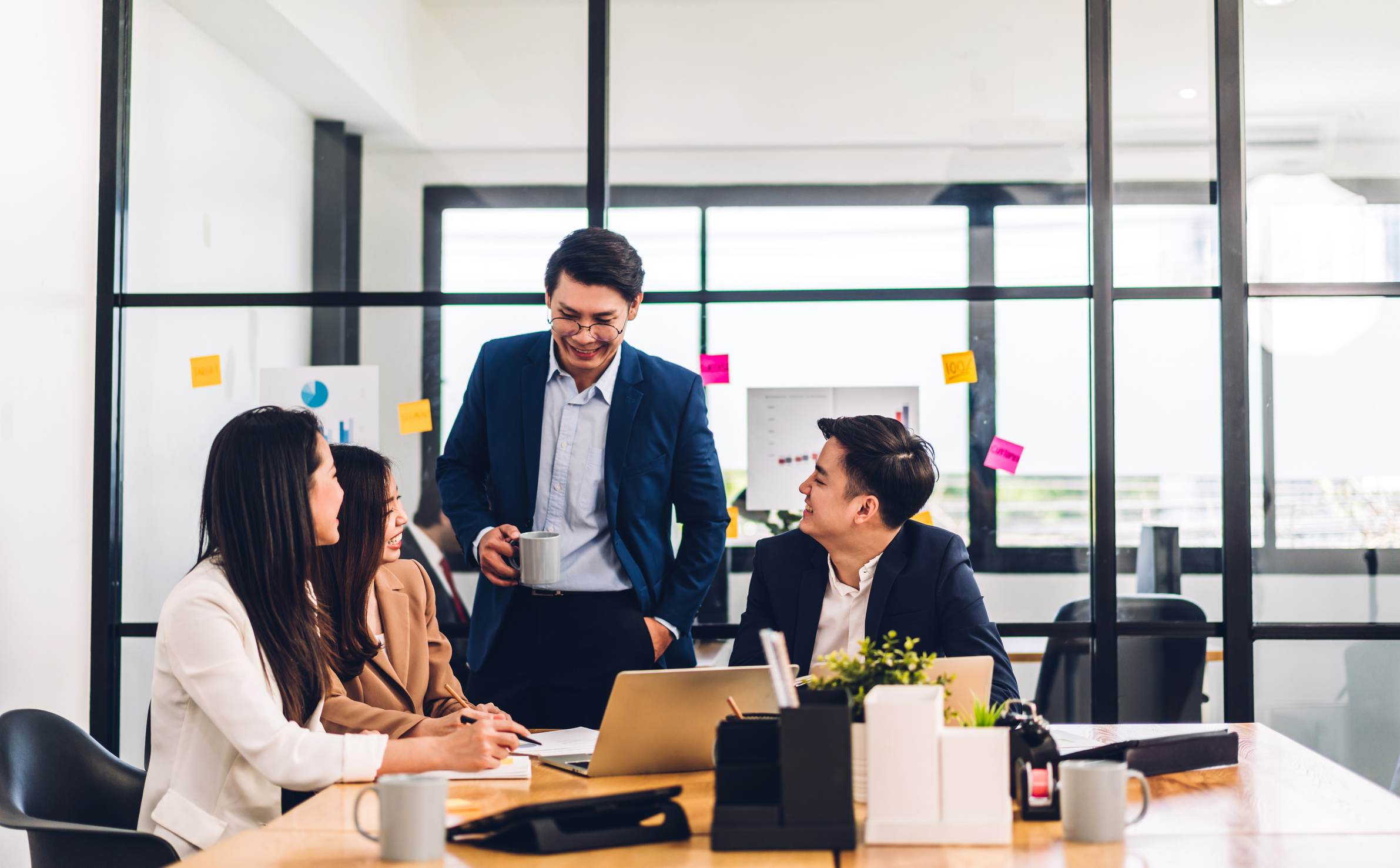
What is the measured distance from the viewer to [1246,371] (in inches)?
121

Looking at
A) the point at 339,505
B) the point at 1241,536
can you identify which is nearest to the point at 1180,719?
the point at 1241,536

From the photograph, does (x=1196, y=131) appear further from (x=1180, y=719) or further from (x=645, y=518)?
(x=645, y=518)

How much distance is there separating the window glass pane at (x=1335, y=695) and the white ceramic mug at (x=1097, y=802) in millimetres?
2166

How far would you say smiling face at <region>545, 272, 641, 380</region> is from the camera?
2285 millimetres

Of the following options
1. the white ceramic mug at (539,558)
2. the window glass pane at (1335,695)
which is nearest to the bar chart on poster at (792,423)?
the white ceramic mug at (539,558)

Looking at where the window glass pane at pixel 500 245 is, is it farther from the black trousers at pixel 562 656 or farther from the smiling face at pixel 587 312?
the black trousers at pixel 562 656

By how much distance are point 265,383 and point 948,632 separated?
2.20 meters

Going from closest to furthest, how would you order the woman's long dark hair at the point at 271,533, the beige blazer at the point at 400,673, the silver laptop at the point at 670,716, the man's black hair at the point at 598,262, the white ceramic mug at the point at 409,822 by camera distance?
the white ceramic mug at the point at 409,822 → the silver laptop at the point at 670,716 → the woman's long dark hair at the point at 271,533 → the beige blazer at the point at 400,673 → the man's black hair at the point at 598,262

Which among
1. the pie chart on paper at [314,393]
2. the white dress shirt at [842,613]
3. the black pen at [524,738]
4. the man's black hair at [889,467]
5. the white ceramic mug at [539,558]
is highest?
the pie chart on paper at [314,393]

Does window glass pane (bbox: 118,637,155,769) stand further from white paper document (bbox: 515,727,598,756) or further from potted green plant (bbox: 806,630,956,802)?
potted green plant (bbox: 806,630,956,802)

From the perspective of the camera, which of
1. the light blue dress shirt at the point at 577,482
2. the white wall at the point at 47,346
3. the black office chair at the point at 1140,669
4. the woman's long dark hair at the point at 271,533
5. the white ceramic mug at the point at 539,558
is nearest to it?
the woman's long dark hair at the point at 271,533

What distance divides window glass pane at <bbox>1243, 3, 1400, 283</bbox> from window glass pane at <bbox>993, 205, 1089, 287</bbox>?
20.2 inches

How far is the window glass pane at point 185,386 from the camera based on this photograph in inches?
124

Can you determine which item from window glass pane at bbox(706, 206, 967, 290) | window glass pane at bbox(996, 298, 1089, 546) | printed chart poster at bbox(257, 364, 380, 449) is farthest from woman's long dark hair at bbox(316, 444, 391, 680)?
window glass pane at bbox(996, 298, 1089, 546)
